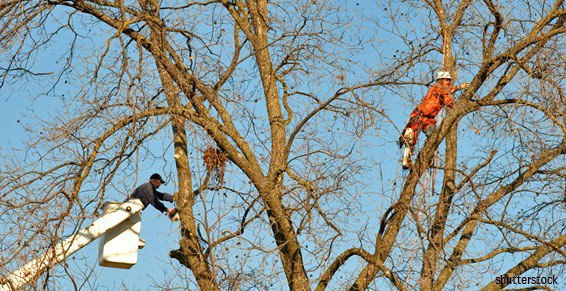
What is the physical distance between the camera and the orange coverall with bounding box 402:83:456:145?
1070 centimetres

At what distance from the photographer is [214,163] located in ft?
33.5

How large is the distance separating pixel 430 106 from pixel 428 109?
40 millimetres

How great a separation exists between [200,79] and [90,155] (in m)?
1.42

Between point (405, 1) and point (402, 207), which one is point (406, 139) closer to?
point (402, 207)

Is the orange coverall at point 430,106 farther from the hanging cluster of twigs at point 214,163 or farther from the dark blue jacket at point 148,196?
the dark blue jacket at point 148,196

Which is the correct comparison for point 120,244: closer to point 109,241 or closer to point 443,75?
point 109,241

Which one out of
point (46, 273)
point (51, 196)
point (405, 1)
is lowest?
point (46, 273)

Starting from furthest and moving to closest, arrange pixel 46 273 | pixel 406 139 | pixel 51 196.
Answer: pixel 406 139
pixel 51 196
pixel 46 273

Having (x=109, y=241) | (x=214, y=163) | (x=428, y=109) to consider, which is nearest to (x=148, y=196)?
(x=214, y=163)

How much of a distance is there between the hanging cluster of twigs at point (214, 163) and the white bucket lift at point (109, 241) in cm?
Answer: 86

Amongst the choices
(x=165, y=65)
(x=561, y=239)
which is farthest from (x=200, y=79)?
(x=561, y=239)

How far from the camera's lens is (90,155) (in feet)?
34.0

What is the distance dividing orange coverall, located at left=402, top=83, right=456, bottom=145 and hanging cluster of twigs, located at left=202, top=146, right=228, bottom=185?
1824 millimetres

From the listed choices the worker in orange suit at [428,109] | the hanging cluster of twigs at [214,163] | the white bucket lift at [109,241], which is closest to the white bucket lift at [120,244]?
the white bucket lift at [109,241]
